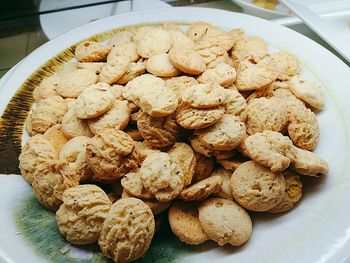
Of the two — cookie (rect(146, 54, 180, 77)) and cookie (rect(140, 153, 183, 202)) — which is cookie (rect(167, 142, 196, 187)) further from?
cookie (rect(146, 54, 180, 77))

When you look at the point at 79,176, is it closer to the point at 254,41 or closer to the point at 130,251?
the point at 130,251

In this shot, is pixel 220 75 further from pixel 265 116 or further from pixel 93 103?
pixel 93 103

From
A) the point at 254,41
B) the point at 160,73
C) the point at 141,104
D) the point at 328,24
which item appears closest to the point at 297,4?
the point at 328,24

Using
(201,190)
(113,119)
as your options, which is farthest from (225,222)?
(113,119)

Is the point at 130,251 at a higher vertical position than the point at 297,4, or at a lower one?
lower

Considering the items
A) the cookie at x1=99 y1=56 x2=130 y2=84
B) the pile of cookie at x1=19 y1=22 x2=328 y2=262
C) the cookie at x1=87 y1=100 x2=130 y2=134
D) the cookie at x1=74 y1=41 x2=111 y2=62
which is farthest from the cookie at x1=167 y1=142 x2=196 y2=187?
the cookie at x1=74 y1=41 x2=111 y2=62

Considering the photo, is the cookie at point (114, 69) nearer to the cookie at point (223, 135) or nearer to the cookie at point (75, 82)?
Answer: the cookie at point (75, 82)
